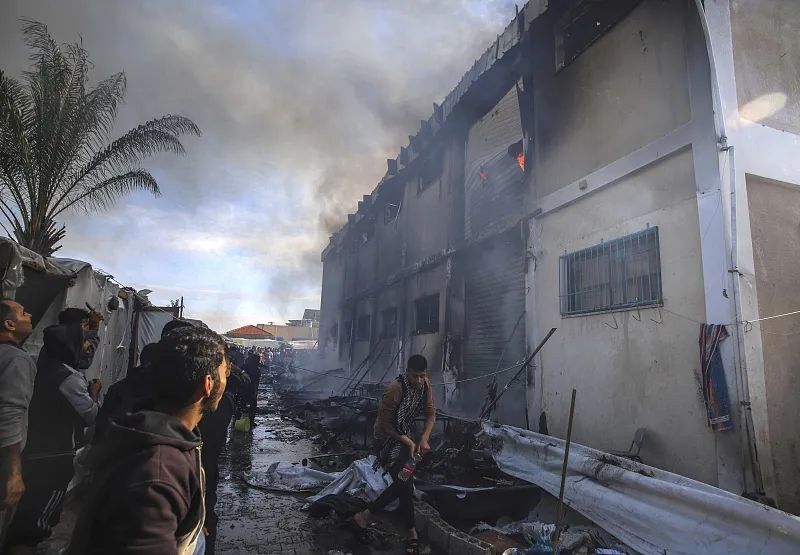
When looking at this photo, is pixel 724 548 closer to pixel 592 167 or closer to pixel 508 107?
pixel 592 167

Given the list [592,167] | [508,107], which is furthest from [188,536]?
[508,107]

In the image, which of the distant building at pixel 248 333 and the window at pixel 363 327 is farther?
the distant building at pixel 248 333

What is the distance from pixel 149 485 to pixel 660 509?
12.9ft

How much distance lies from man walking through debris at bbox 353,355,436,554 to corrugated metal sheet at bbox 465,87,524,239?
14.0 feet

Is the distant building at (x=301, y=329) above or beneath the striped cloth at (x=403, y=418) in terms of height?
above

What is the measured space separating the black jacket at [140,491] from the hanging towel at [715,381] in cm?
464

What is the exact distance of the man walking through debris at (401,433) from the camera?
448 cm

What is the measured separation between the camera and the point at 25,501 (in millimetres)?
3387

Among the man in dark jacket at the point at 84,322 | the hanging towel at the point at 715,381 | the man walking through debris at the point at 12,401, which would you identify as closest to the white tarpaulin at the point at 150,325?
the man in dark jacket at the point at 84,322

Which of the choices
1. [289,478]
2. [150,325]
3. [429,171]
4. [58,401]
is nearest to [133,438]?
[58,401]

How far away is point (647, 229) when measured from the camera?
5.37 m

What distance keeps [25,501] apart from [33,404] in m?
0.71

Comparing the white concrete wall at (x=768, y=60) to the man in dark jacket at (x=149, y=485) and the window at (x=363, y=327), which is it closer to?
the man in dark jacket at (x=149, y=485)

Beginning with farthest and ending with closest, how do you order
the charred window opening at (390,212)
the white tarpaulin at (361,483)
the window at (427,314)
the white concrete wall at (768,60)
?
1. the charred window opening at (390,212)
2. the window at (427,314)
3. the white tarpaulin at (361,483)
4. the white concrete wall at (768,60)
